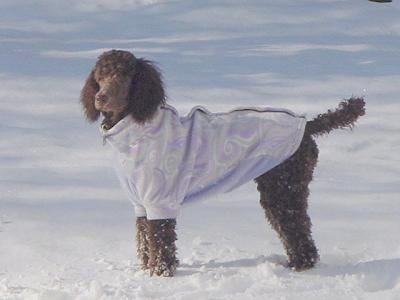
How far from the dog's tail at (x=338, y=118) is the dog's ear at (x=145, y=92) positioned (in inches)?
26.9

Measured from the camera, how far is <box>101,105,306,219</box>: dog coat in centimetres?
387

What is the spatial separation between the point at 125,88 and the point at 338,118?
0.95 meters

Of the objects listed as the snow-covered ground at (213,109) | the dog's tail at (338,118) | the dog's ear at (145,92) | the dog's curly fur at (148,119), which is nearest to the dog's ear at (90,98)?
the dog's curly fur at (148,119)

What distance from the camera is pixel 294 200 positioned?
4.11 metres

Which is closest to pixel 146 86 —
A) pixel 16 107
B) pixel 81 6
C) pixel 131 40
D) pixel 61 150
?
pixel 61 150

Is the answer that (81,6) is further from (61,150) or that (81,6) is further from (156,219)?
(156,219)

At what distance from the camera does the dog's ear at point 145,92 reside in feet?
12.6

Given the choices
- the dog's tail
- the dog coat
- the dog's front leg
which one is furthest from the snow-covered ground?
the dog's tail

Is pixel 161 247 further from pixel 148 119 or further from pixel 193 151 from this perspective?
pixel 148 119

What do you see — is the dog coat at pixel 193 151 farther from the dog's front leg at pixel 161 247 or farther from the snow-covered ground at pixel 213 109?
the snow-covered ground at pixel 213 109

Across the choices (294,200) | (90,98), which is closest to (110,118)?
(90,98)

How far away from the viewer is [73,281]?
391cm

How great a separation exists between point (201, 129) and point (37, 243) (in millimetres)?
1015

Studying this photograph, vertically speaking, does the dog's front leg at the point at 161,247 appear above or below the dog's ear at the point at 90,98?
below
